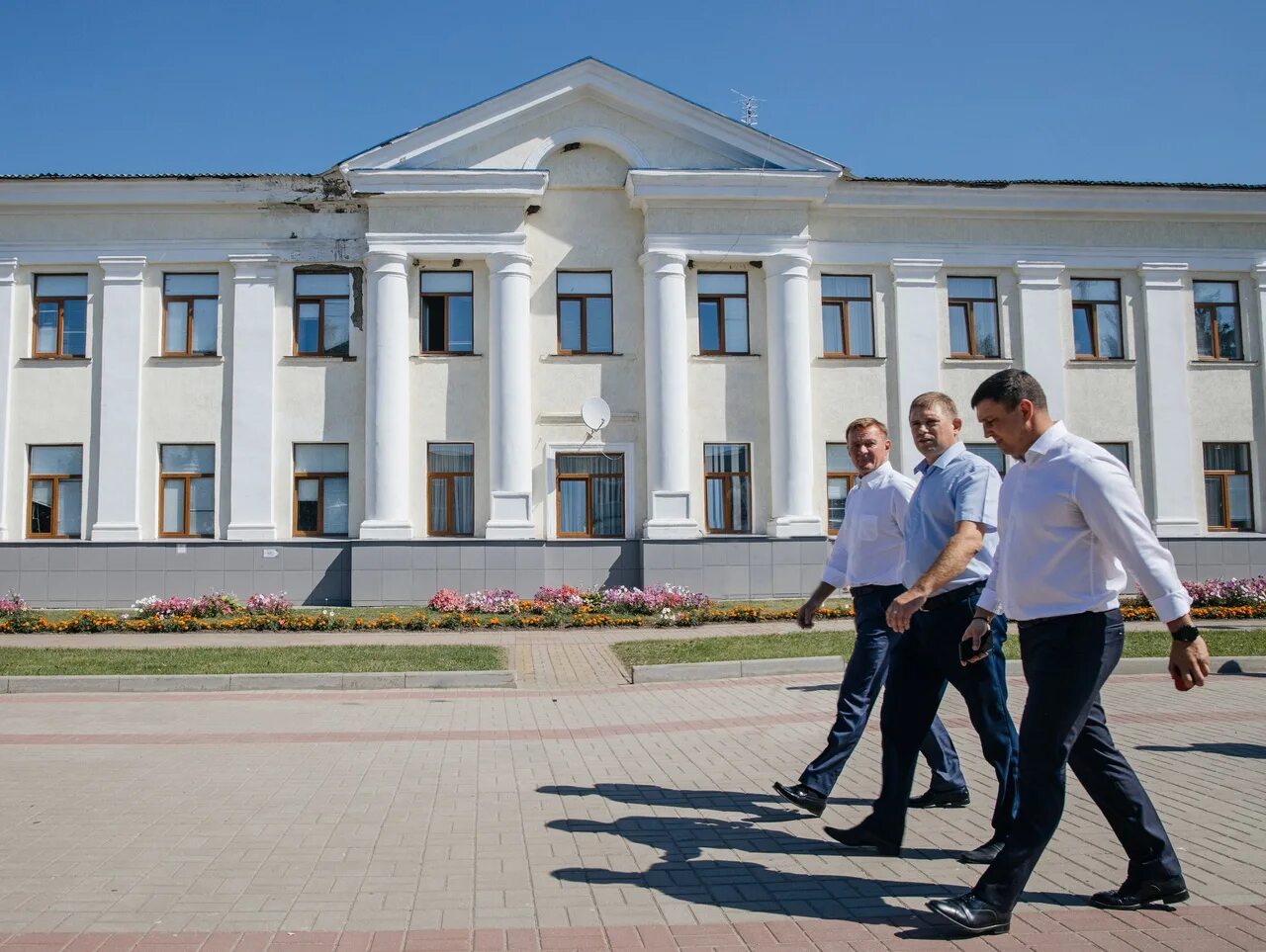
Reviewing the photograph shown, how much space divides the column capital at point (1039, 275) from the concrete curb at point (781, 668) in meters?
14.4

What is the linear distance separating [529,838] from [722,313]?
62.9ft

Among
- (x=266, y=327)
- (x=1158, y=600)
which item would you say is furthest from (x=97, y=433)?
(x=1158, y=600)

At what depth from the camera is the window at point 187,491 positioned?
22.9 m

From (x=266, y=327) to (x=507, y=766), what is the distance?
710 inches

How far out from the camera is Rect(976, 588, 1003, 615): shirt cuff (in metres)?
4.55

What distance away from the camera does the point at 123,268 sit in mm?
22984

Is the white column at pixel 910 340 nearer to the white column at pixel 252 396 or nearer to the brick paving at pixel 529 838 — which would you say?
the white column at pixel 252 396

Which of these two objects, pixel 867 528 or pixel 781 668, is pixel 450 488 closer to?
pixel 781 668

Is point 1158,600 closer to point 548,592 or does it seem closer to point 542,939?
point 542,939

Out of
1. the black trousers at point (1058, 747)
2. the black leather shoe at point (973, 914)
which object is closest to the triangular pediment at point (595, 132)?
the black trousers at point (1058, 747)

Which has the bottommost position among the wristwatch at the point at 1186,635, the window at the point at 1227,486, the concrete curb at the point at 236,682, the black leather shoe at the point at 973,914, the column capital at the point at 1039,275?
the black leather shoe at the point at 973,914

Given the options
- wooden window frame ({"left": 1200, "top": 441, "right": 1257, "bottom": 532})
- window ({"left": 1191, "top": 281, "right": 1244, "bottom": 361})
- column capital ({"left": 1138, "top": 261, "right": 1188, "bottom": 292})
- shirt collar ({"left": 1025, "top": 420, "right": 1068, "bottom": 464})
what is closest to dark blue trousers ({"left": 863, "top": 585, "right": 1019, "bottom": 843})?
shirt collar ({"left": 1025, "top": 420, "right": 1068, "bottom": 464})

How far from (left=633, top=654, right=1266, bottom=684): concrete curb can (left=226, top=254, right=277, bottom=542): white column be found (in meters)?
→ 13.8

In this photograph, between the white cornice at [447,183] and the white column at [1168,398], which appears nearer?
the white cornice at [447,183]
